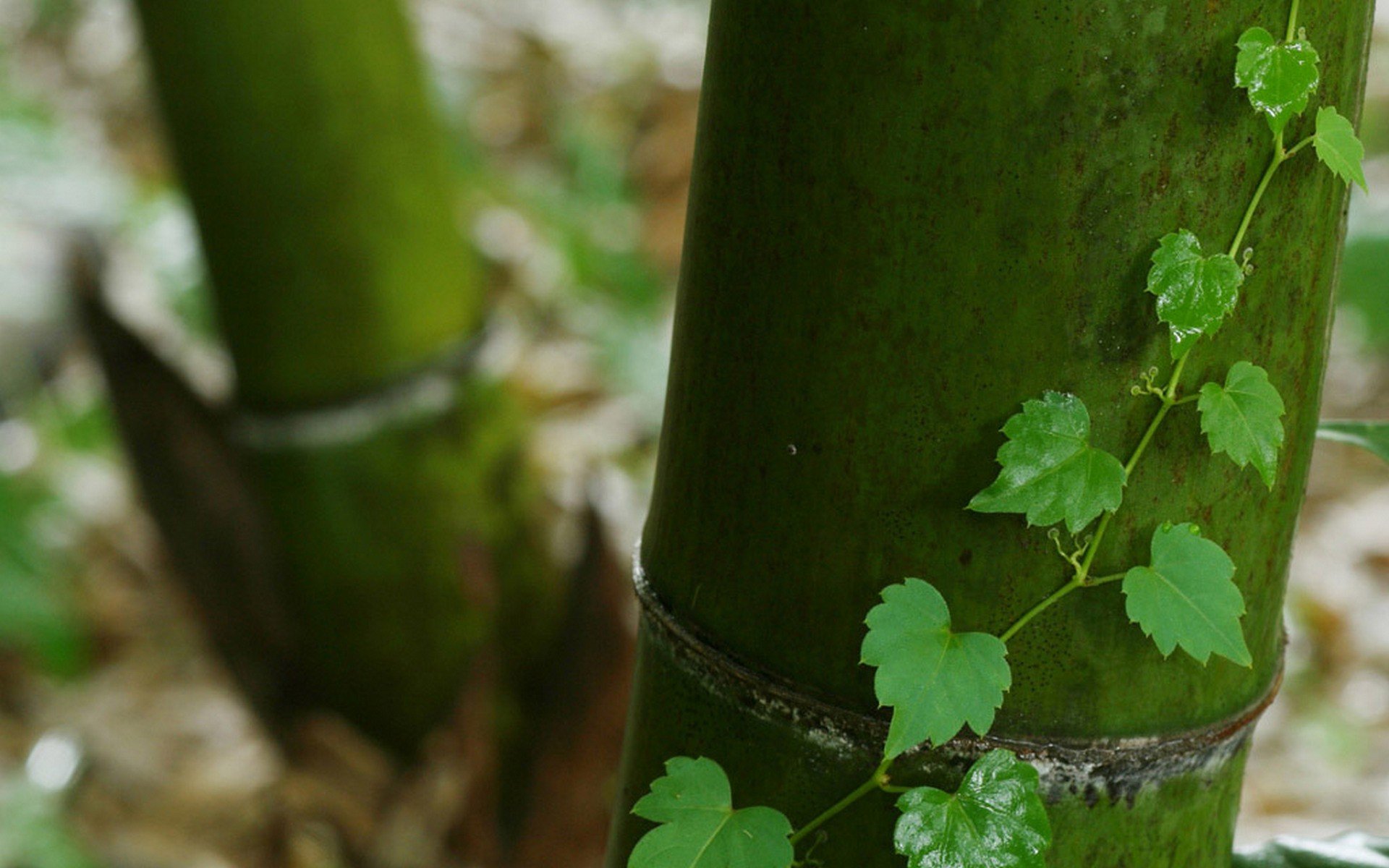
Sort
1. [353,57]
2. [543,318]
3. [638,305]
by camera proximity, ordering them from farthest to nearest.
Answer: [638,305] < [543,318] < [353,57]

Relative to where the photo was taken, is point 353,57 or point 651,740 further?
point 353,57

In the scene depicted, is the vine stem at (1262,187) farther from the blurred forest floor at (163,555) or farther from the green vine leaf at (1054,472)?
the blurred forest floor at (163,555)

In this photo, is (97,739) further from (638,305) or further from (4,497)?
(638,305)

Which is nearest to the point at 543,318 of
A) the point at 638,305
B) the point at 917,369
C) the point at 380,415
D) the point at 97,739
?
the point at 380,415

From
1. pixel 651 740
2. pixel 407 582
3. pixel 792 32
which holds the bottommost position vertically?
pixel 407 582

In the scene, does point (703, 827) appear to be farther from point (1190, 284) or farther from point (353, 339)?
point (353, 339)

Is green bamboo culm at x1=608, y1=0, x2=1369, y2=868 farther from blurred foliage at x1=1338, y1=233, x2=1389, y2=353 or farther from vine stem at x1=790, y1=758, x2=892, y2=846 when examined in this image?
blurred foliage at x1=1338, y1=233, x2=1389, y2=353

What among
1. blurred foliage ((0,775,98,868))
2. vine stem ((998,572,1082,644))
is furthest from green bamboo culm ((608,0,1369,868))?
blurred foliage ((0,775,98,868))
